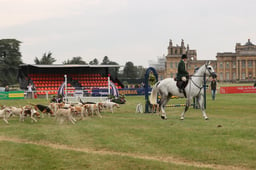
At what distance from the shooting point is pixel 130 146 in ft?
36.1

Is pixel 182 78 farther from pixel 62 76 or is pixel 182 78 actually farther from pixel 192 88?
pixel 62 76

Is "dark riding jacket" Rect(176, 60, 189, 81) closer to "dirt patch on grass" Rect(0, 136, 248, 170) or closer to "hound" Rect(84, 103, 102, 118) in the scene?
"hound" Rect(84, 103, 102, 118)

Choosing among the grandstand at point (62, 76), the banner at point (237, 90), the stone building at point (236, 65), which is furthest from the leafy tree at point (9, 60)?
the stone building at point (236, 65)

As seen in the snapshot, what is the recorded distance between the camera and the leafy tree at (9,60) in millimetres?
82625

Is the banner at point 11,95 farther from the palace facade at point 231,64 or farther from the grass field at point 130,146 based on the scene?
the palace facade at point 231,64

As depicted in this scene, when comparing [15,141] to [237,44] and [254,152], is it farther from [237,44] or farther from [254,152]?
[237,44]

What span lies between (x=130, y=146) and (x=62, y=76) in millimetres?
43670

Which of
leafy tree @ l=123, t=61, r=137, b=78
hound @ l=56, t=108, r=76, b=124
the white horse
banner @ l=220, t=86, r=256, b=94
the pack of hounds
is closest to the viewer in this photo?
hound @ l=56, t=108, r=76, b=124

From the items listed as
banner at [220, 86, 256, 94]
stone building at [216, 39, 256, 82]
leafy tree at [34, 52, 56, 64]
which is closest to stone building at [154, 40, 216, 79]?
stone building at [216, 39, 256, 82]

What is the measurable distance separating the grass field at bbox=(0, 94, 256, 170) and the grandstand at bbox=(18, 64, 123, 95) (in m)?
35.6

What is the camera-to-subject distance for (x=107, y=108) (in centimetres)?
2394

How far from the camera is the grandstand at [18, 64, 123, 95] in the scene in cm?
5100

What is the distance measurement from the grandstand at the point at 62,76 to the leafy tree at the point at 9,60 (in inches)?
1110

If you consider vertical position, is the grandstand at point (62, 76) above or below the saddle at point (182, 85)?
above
